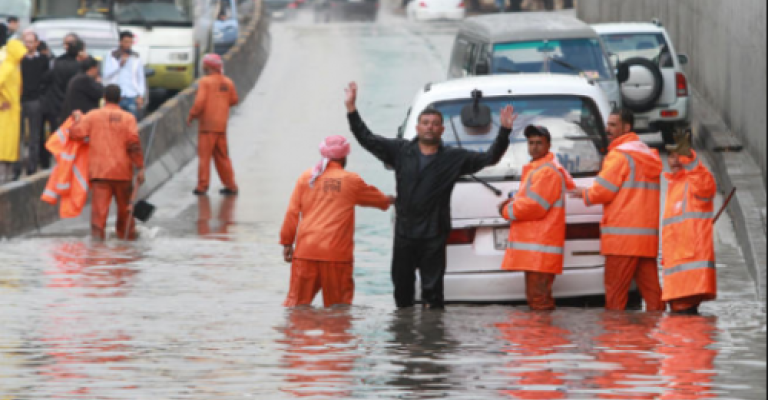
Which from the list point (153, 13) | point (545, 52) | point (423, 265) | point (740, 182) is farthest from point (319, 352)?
point (153, 13)

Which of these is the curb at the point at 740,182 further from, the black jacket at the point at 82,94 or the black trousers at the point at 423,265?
the black jacket at the point at 82,94

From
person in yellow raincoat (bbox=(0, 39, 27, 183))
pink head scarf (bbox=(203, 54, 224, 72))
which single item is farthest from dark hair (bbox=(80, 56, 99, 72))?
pink head scarf (bbox=(203, 54, 224, 72))

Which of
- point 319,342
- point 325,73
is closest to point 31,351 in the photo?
point 319,342

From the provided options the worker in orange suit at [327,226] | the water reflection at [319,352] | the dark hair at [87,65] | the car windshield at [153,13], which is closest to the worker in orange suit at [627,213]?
the worker in orange suit at [327,226]

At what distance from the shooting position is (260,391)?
805 centimetres

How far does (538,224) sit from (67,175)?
287 inches

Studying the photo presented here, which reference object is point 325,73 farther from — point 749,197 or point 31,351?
point 31,351

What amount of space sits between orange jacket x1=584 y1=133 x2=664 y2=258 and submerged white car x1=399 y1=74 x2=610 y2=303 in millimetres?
266

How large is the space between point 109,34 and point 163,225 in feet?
32.8

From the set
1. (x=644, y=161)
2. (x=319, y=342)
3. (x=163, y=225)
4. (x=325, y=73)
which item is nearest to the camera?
(x=319, y=342)

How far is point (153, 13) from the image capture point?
3081cm

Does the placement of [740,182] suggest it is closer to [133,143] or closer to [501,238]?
[133,143]

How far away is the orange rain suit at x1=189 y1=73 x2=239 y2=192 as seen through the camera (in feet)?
67.3

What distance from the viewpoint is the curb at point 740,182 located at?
45.9ft
